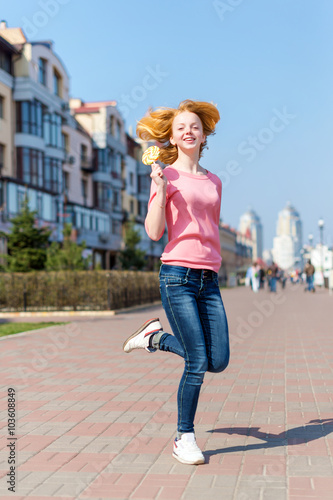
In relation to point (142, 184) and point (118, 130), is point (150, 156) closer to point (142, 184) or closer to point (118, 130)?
point (118, 130)

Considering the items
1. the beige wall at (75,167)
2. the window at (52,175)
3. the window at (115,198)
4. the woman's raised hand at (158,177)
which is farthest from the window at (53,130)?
the woman's raised hand at (158,177)

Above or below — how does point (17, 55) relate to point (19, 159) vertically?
above

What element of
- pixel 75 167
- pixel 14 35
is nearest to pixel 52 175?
pixel 75 167

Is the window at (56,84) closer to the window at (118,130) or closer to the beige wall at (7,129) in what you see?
the beige wall at (7,129)

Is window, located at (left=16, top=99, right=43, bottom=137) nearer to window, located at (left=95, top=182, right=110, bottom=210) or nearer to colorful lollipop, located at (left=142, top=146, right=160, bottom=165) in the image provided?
window, located at (left=95, top=182, right=110, bottom=210)

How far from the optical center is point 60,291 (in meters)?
19.2

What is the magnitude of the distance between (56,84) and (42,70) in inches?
115

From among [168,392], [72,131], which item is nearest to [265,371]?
[168,392]

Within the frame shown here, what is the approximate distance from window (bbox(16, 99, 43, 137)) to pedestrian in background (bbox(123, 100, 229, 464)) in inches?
1293

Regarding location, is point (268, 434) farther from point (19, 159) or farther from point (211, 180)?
point (19, 159)

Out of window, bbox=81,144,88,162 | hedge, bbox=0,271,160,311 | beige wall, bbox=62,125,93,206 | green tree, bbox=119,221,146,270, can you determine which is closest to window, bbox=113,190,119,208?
beige wall, bbox=62,125,93,206

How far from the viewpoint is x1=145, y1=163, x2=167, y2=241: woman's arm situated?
145 inches

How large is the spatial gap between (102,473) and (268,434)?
1385mm

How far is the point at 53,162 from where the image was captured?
38.3 metres
